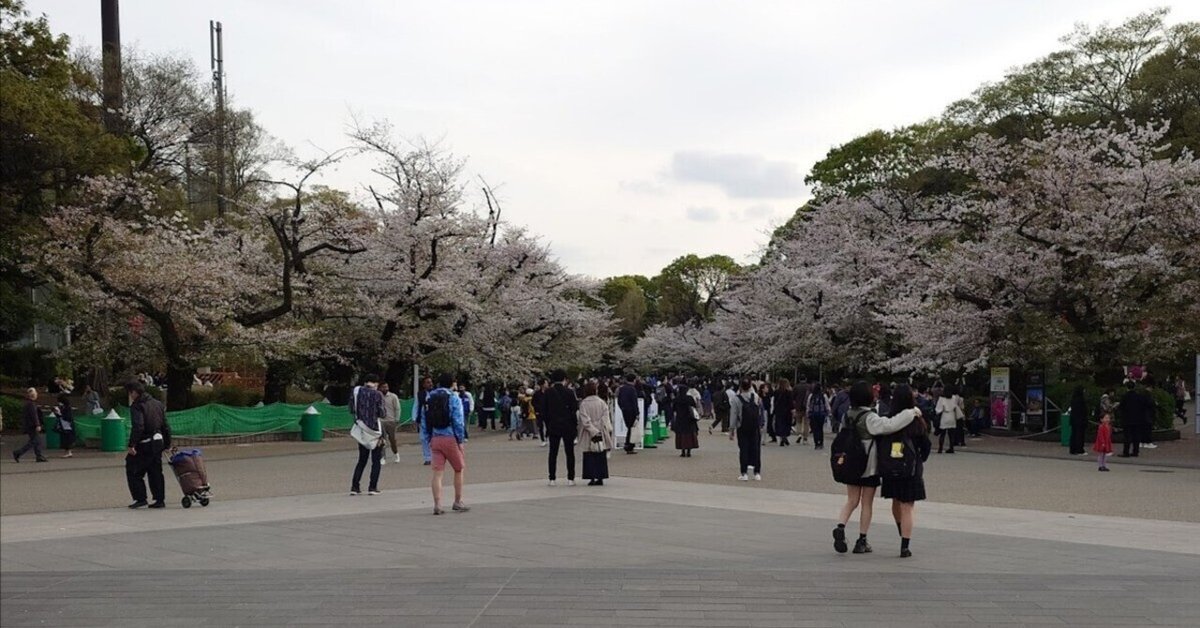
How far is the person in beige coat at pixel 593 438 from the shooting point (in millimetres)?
16016

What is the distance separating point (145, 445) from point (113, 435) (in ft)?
40.7

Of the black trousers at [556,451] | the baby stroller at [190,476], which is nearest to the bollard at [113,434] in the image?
the baby stroller at [190,476]

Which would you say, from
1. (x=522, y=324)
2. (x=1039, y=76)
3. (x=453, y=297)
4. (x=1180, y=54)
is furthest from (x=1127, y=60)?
(x=453, y=297)

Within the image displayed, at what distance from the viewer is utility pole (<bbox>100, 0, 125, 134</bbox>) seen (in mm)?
36281

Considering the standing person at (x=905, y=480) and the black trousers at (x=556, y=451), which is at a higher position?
the standing person at (x=905, y=480)

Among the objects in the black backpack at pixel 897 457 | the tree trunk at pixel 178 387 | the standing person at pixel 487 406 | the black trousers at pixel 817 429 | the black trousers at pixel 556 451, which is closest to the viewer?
the black backpack at pixel 897 457

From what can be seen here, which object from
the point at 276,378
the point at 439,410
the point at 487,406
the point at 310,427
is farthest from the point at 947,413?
the point at 276,378

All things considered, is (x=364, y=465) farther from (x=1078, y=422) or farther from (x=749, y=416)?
(x=1078, y=422)

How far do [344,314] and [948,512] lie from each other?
24031 mm

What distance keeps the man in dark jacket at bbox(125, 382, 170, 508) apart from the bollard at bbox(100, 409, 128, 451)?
11.9 metres

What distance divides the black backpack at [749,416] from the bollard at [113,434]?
1467cm

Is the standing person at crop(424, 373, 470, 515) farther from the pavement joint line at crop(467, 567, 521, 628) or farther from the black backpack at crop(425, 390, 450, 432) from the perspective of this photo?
the pavement joint line at crop(467, 567, 521, 628)

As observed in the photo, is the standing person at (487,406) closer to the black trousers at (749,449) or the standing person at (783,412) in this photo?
the standing person at (783,412)

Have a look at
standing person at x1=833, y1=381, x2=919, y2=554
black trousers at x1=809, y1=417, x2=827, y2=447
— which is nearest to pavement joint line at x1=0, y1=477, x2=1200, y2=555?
standing person at x1=833, y1=381, x2=919, y2=554
